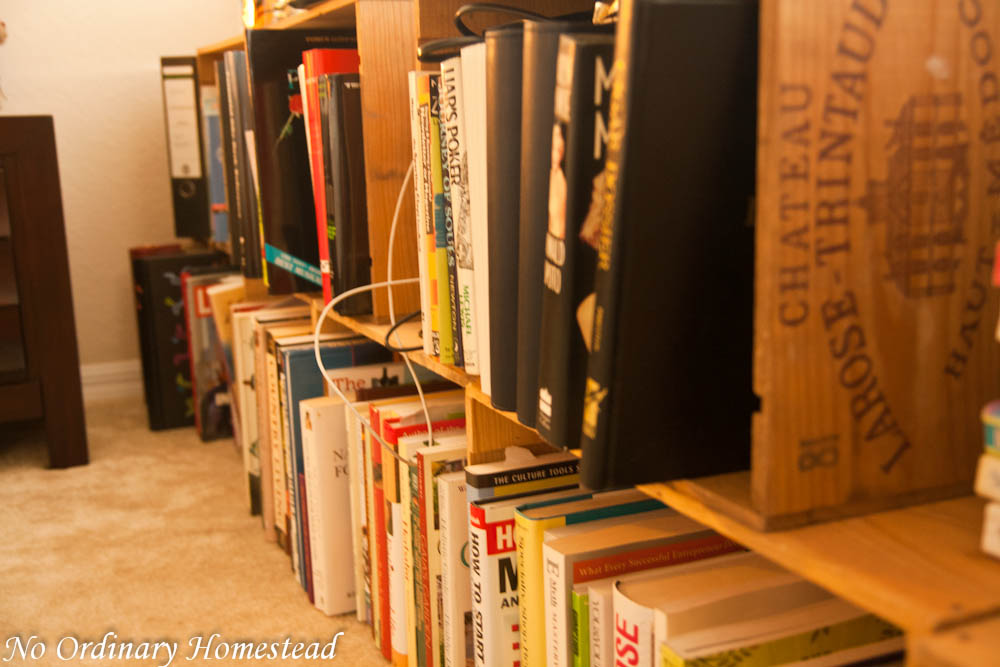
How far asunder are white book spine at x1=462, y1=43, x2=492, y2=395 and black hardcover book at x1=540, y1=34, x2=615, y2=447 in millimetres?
145

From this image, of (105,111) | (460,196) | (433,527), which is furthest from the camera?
(105,111)

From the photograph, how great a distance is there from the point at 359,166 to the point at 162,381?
4.90ft

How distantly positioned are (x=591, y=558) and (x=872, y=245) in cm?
40

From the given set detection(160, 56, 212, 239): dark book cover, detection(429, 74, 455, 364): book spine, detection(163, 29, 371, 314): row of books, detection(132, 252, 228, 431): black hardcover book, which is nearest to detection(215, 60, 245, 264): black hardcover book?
detection(163, 29, 371, 314): row of books

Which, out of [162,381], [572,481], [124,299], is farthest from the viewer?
[124,299]

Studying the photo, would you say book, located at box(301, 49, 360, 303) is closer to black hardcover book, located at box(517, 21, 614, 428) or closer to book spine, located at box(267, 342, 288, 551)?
book spine, located at box(267, 342, 288, 551)

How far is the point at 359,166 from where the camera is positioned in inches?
51.9

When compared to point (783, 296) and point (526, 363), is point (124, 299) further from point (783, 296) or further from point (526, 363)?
point (783, 296)

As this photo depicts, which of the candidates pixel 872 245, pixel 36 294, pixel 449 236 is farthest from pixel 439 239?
pixel 36 294

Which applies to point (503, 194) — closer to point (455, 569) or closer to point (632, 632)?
point (632, 632)

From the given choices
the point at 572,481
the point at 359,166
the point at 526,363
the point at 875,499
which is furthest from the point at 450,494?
the point at 875,499

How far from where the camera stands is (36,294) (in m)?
2.20

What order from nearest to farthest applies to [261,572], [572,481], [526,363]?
[526,363]
[572,481]
[261,572]

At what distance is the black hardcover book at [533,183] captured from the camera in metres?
0.71
